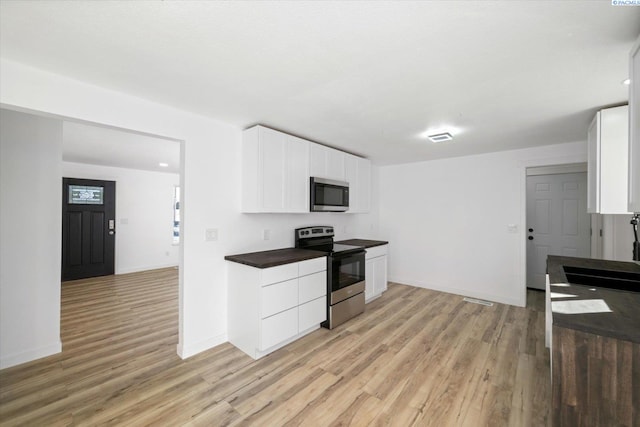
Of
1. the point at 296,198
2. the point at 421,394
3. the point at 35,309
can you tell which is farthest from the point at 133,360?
the point at 421,394

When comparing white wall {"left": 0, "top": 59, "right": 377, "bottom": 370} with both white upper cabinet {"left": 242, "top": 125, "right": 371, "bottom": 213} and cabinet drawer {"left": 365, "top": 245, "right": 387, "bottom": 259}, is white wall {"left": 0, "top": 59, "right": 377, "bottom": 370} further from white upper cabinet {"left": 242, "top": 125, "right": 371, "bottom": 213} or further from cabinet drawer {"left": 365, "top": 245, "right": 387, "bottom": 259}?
cabinet drawer {"left": 365, "top": 245, "right": 387, "bottom": 259}

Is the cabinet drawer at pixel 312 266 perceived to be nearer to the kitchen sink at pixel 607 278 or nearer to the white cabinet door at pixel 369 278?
the white cabinet door at pixel 369 278

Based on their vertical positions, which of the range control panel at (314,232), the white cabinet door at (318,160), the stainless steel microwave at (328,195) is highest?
the white cabinet door at (318,160)

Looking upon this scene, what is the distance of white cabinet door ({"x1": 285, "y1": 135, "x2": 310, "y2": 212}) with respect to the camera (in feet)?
10.2

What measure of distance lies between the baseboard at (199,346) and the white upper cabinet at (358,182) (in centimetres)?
241

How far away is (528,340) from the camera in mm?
2840

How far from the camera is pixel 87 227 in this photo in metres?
5.39

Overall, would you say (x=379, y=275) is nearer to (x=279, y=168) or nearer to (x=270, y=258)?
(x=270, y=258)

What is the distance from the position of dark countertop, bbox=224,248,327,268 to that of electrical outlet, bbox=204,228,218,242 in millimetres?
248

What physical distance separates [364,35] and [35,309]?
3578 millimetres

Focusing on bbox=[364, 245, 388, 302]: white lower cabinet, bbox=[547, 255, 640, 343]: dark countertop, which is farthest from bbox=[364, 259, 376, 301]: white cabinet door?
bbox=[547, 255, 640, 343]: dark countertop

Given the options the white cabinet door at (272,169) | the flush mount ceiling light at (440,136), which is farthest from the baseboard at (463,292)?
the white cabinet door at (272,169)

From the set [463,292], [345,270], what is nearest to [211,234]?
[345,270]

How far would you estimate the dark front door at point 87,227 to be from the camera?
514 cm
